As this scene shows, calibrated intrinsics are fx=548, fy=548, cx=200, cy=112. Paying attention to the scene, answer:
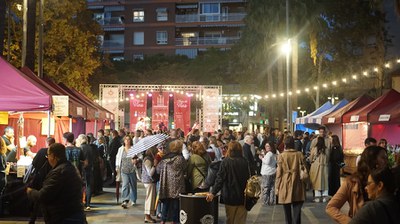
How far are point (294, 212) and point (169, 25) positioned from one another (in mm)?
61412

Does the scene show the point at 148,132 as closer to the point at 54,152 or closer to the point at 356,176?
the point at 54,152

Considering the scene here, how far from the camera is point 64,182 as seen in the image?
616 cm

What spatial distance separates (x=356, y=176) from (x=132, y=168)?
9156mm

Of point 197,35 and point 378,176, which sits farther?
point 197,35

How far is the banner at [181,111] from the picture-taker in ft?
107

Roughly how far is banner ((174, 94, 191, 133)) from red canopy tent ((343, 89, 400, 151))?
9786 millimetres

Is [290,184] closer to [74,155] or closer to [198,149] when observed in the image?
[198,149]

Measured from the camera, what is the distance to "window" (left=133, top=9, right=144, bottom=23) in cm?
7031

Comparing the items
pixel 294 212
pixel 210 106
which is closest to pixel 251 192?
pixel 294 212

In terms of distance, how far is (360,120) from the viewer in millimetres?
20422

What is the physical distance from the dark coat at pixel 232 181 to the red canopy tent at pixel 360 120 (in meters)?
12.1

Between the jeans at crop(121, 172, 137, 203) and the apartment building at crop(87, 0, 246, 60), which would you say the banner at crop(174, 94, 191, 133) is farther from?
the apartment building at crop(87, 0, 246, 60)

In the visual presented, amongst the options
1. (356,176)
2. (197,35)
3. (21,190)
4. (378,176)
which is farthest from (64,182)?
(197,35)

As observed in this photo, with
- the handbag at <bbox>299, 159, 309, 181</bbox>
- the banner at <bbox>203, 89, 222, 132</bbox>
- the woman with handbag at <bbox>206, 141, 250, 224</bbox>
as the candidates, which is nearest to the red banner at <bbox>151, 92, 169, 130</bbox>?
the banner at <bbox>203, 89, 222, 132</bbox>
